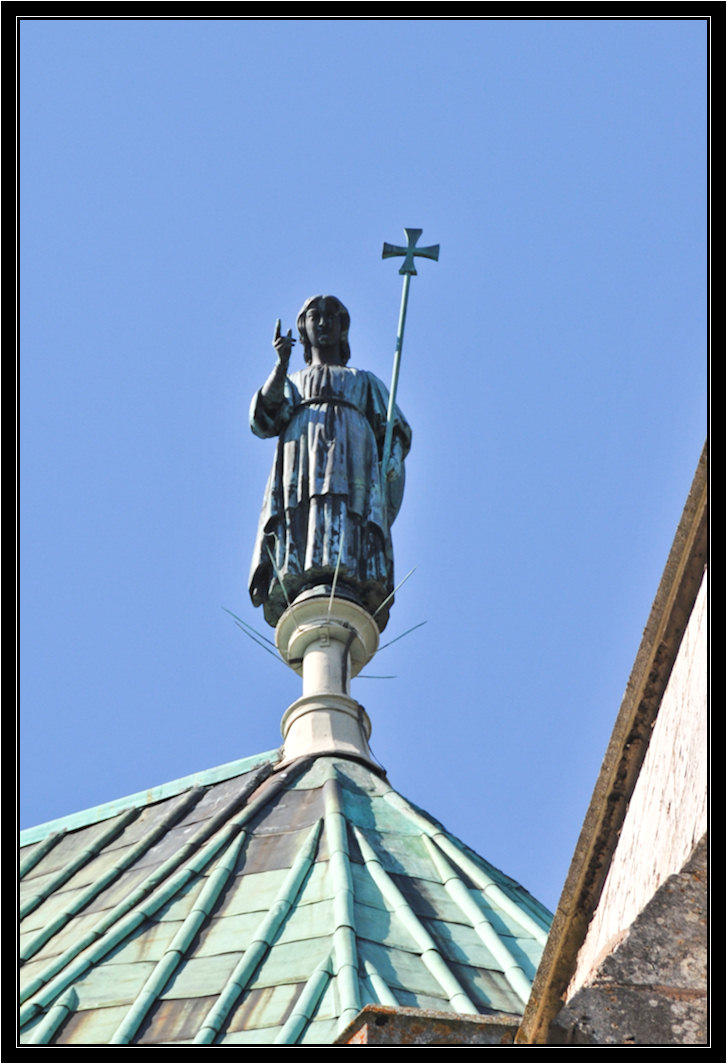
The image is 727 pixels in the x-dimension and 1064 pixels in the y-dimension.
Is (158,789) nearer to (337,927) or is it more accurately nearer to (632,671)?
(337,927)

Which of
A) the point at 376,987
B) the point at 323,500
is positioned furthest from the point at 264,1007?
the point at 323,500

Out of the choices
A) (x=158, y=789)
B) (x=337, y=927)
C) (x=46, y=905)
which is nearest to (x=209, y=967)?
(x=337, y=927)

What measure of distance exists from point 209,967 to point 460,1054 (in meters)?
5.58

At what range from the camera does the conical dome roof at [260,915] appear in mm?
11758

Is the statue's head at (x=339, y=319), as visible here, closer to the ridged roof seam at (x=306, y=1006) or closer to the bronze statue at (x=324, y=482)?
the bronze statue at (x=324, y=482)

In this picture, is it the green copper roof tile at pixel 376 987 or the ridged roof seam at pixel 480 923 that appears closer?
the green copper roof tile at pixel 376 987

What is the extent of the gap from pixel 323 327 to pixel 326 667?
11.4ft

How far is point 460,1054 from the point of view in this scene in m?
7.07

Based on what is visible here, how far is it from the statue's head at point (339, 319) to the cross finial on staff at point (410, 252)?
0.67m

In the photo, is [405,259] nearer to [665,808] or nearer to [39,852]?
[39,852]

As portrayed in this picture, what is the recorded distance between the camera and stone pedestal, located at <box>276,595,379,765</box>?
17.1m

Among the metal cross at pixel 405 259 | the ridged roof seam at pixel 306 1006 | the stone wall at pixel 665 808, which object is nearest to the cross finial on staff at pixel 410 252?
the metal cross at pixel 405 259

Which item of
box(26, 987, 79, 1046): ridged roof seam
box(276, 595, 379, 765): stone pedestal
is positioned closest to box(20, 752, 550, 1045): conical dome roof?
box(26, 987, 79, 1046): ridged roof seam

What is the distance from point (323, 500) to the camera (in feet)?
59.7
